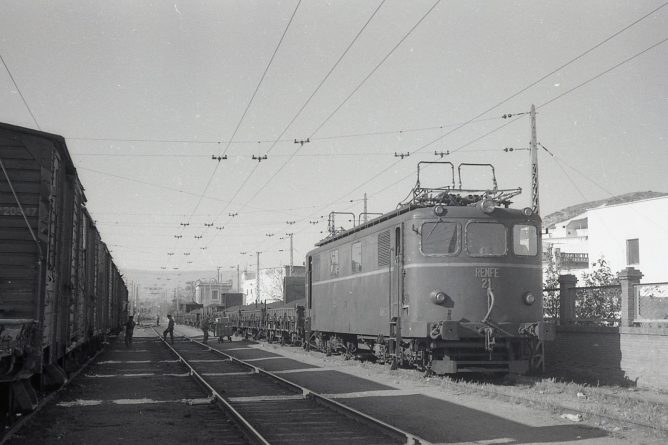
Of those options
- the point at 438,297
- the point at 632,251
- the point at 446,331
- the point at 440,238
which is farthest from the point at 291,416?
the point at 632,251

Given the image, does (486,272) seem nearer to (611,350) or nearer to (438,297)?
(438,297)

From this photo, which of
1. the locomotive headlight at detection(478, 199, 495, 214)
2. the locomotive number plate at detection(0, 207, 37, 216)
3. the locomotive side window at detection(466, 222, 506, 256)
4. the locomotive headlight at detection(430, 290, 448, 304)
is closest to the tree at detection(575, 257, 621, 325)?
the locomotive side window at detection(466, 222, 506, 256)

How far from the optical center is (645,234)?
3450 centimetres

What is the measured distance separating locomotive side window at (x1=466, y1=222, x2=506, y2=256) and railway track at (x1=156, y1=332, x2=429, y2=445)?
4498 millimetres

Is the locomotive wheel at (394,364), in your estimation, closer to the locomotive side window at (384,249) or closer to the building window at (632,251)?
the locomotive side window at (384,249)

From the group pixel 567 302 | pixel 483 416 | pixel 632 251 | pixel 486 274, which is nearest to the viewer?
pixel 483 416

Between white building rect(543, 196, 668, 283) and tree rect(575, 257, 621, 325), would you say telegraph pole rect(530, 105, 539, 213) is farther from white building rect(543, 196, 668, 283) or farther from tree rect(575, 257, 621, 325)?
white building rect(543, 196, 668, 283)

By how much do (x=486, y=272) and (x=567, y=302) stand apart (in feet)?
12.6

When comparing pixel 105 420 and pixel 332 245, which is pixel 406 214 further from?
pixel 105 420

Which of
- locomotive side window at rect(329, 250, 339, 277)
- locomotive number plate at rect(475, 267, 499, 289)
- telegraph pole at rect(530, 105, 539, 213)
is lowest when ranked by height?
locomotive number plate at rect(475, 267, 499, 289)

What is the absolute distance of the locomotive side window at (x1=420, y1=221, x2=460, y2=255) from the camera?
14.1 meters

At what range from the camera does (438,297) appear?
45.1 feet

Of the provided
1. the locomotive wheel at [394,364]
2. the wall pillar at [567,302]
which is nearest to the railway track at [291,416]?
the locomotive wheel at [394,364]

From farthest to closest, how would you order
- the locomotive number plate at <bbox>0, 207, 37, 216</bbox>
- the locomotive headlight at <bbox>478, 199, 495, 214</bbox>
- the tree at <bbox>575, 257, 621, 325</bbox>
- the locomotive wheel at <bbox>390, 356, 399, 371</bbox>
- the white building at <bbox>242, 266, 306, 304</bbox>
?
1. the white building at <bbox>242, 266, 306, 304</bbox>
2. the tree at <bbox>575, 257, 621, 325</bbox>
3. the locomotive wheel at <bbox>390, 356, 399, 371</bbox>
4. the locomotive headlight at <bbox>478, 199, 495, 214</bbox>
5. the locomotive number plate at <bbox>0, 207, 37, 216</bbox>
